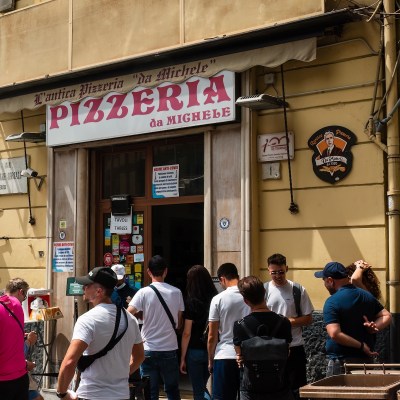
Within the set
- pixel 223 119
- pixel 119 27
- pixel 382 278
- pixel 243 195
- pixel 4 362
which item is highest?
pixel 119 27

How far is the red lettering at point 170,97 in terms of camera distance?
10.2 metres

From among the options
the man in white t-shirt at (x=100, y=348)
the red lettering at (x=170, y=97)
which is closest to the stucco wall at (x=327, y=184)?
the red lettering at (x=170, y=97)

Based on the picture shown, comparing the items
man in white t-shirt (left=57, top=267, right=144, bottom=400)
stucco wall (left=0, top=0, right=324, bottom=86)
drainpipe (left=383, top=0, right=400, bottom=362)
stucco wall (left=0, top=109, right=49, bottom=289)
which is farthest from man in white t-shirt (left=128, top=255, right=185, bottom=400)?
stucco wall (left=0, top=109, right=49, bottom=289)

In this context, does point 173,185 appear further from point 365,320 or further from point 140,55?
point 365,320


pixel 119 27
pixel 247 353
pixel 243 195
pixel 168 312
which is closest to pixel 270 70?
pixel 243 195

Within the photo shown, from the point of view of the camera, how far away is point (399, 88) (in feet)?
28.2

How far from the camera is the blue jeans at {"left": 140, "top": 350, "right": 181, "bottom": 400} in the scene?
7961 millimetres

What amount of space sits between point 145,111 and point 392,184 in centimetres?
369

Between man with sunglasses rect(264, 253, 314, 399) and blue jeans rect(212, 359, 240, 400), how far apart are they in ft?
2.34

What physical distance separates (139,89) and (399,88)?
12.0ft

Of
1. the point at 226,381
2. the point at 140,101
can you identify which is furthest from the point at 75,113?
the point at 226,381

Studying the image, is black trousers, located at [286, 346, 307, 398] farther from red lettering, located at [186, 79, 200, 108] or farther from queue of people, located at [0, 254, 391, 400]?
red lettering, located at [186, 79, 200, 108]

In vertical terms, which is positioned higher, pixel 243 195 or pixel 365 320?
pixel 243 195

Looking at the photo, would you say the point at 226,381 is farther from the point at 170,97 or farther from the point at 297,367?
the point at 170,97
